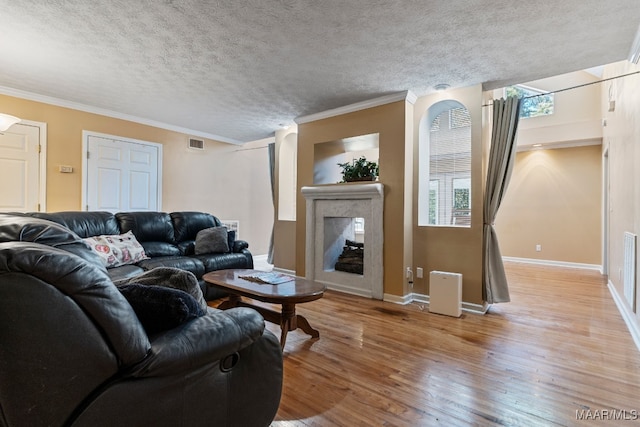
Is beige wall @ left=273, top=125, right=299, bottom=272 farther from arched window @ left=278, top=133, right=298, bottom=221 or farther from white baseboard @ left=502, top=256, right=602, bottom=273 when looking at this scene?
white baseboard @ left=502, top=256, right=602, bottom=273

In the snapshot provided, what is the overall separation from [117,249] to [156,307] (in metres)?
2.72

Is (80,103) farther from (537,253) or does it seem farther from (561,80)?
(561,80)

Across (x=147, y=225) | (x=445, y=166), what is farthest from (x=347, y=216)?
(x=147, y=225)

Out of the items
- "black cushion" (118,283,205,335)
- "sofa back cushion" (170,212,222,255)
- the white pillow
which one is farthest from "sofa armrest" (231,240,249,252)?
"black cushion" (118,283,205,335)

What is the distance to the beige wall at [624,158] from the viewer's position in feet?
9.46

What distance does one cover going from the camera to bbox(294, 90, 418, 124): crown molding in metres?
3.79

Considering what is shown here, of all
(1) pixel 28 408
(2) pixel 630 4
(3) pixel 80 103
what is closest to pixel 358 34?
(2) pixel 630 4

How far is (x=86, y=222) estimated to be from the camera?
353cm

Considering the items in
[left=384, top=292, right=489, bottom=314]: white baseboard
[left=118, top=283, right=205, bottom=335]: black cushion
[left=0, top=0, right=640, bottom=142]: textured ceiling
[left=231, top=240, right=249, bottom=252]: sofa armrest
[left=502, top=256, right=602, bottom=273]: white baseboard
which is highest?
[left=0, top=0, right=640, bottom=142]: textured ceiling

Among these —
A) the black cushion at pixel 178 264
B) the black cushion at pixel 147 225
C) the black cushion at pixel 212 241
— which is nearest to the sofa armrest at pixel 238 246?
the black cushion at pixel 212 241

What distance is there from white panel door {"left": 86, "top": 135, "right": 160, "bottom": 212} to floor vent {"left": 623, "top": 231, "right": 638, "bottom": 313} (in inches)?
247

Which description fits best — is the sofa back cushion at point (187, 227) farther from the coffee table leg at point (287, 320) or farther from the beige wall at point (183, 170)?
the coffee table leg at point (287, 320)

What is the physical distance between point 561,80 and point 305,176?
20.8ft

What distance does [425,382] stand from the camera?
2010 mm
